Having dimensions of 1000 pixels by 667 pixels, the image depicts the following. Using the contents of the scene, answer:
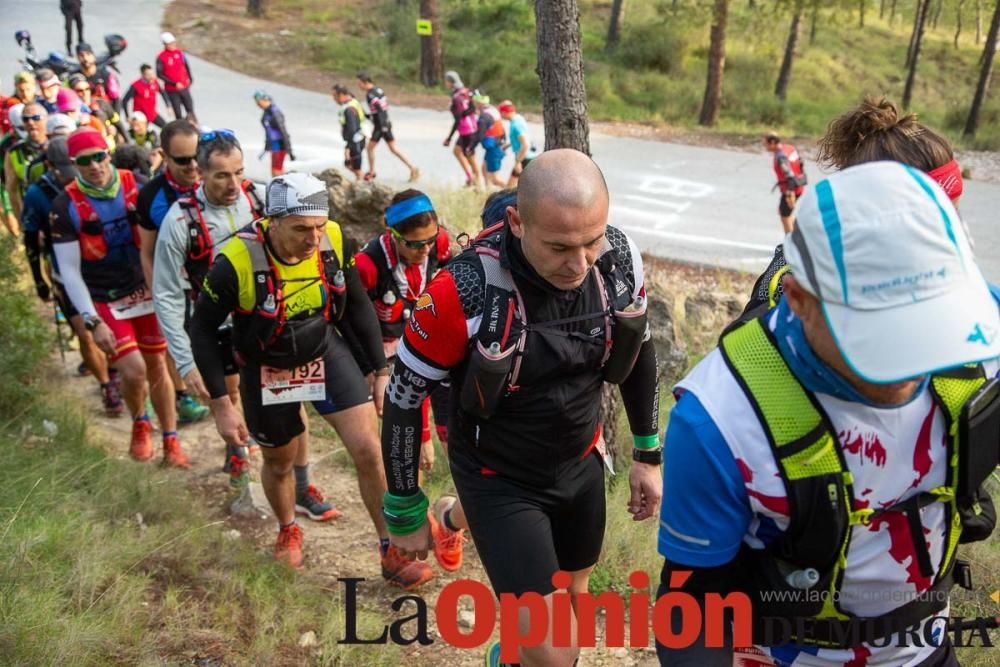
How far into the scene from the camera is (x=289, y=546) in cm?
489

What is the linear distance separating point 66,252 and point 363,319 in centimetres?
234

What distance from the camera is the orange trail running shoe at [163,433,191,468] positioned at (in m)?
6.16

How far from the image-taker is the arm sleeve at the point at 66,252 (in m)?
5.66

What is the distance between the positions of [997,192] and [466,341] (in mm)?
16444

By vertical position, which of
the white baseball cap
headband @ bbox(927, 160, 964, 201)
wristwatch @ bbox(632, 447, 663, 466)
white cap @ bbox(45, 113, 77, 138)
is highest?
the white baseball cap

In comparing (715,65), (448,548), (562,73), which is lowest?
(448,548)

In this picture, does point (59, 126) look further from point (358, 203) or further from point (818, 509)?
point (818, 509)

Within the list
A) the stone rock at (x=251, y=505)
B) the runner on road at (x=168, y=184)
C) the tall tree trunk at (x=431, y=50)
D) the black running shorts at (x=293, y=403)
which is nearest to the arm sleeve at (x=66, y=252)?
the runner on road at (x=168, y=184)

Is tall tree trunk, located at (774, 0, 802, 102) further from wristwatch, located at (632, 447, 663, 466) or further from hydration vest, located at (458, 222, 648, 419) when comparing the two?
hydration vest, located at (458, 222, 648, 419)

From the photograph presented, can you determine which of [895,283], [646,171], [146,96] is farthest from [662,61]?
[895,283]

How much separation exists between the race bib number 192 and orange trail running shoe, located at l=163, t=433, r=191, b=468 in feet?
6.65

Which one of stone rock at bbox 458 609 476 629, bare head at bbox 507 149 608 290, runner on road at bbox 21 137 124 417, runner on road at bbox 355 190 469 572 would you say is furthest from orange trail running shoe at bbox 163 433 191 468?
bare head at bbox 507 149 608 290

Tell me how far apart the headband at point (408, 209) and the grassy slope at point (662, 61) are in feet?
63.0

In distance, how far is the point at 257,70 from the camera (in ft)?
88.9
